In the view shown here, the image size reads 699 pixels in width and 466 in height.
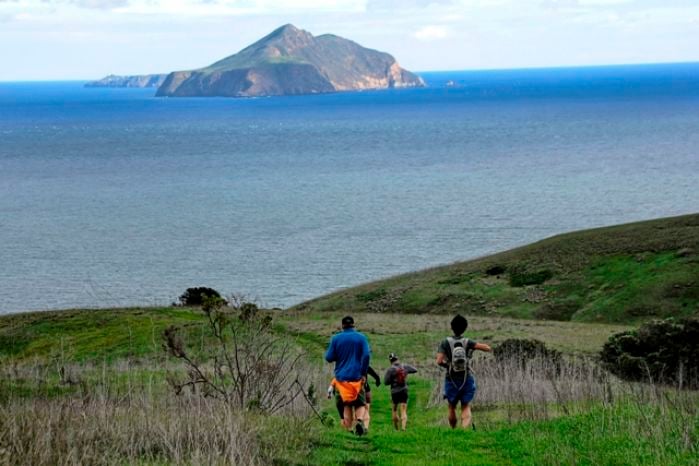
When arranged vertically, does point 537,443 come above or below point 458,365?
below

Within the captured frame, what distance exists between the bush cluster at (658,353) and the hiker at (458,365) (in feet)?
38.2

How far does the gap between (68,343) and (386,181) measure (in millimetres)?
91989

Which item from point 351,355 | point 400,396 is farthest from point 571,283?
point 351,355

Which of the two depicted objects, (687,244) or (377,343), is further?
(687,244)

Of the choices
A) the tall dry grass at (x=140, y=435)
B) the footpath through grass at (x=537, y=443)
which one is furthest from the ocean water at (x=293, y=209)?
the tall dry grass at (x=140, y=435)

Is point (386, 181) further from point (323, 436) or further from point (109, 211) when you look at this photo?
point (323, 436)

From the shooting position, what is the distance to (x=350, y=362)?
57.0ft

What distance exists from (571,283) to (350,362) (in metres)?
37.6

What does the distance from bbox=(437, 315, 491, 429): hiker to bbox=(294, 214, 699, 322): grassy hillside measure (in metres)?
30.2

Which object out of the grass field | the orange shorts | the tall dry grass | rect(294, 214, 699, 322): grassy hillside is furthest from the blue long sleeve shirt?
rect(294, 214, 699, 322): grassy hillside

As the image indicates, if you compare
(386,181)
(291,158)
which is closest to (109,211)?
(386,181)

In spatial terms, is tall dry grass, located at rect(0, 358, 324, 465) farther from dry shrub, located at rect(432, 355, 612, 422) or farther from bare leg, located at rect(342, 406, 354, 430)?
dry shrub, located at rect(432, 355, 612, 422)

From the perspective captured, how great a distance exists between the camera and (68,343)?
133ft

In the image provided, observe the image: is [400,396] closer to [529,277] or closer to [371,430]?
[371,430]
